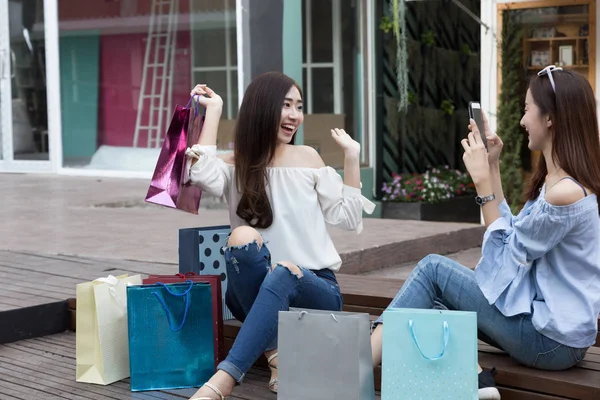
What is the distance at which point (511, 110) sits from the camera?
22.7 feet

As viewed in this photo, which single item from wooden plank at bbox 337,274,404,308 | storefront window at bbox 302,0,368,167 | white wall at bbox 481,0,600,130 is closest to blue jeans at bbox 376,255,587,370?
wooden plank at bbox 337,274,404,308

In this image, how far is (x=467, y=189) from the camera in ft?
28.2

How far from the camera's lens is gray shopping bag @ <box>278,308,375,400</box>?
93.5 inches

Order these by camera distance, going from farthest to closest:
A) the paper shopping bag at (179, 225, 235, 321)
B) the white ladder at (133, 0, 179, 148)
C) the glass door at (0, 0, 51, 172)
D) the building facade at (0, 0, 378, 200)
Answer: the glass door at (0, 0, 51, 172)
the white ladder at (133, 0, 179, 148)
the building facade at (0, 0, 378, 200)
the paper shopping bag at (179, 225, 235, 321)

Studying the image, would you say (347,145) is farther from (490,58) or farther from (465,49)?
(465,49)

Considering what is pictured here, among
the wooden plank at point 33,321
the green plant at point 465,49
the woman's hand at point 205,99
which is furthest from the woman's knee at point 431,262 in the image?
the green plant at point 465,49

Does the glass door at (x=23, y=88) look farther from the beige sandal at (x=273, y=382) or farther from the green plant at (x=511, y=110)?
the beige sandal at (x=273, y=382)

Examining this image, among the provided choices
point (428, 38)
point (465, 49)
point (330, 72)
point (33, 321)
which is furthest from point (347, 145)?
point (465, 49)

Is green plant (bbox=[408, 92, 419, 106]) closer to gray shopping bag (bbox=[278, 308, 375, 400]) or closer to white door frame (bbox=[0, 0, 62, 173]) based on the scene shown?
white door frame (bbox=[0, 0, 62, 173])

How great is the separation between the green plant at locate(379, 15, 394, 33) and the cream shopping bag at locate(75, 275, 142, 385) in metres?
5.52

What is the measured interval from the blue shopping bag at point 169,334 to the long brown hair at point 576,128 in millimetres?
1163

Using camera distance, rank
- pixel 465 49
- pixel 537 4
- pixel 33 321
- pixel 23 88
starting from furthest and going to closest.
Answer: pixel 23 88
pixel 465 49
pixel 537 4
pixel 33 321

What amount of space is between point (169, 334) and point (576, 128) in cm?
136

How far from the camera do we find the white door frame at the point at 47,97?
9.35 m
